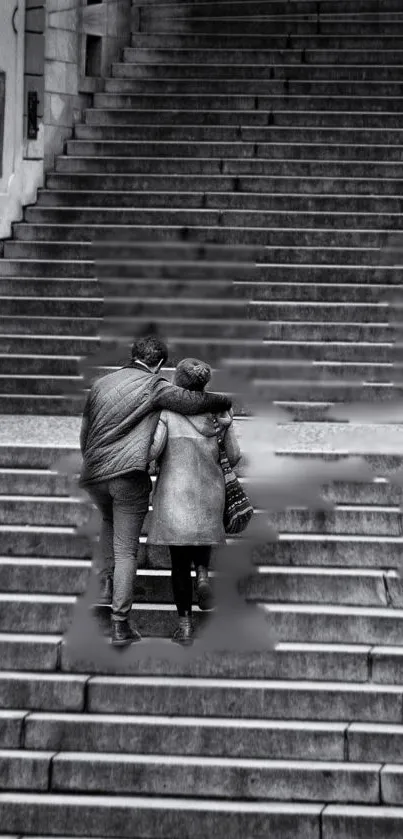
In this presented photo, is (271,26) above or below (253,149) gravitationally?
above

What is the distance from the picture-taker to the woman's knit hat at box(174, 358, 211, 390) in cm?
848

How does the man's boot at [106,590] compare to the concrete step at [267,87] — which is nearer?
the man's boot at [106,590]

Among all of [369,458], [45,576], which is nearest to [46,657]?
[45,576]

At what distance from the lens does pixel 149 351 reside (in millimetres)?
8641

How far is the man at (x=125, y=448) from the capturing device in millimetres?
8453

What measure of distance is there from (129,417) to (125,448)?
0.55ft

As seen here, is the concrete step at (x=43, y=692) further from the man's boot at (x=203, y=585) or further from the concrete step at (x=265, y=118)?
the concrete step at (x=265, y=118)

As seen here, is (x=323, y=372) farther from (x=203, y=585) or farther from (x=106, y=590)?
(x=203, y=585)

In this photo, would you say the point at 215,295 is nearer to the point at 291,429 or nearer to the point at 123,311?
the point at 123,311

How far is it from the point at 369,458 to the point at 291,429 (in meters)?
1.33

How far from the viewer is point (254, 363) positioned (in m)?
12.5

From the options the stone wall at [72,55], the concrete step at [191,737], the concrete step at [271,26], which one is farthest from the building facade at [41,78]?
the concrete step at [191,737]

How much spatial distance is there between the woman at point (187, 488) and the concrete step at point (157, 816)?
1000mm

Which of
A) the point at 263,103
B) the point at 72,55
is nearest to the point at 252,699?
the point at 263,103
